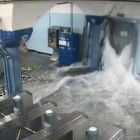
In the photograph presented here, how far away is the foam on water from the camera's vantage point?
13.3ft

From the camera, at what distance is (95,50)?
6438 millimetres

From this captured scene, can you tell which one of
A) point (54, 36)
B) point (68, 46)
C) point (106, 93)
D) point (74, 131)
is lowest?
point (106, 93)

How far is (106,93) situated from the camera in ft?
16.8

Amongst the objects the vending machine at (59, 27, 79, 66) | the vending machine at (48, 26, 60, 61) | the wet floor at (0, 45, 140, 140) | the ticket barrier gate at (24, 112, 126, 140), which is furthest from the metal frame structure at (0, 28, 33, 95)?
the vending machine at (48, 26, 60, 61)

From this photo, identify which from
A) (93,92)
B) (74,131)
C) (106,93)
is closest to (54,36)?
(93,92)

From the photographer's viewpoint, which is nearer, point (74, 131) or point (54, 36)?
point (74, 131)

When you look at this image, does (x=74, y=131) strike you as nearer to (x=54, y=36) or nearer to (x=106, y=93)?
(x=106, y=93)

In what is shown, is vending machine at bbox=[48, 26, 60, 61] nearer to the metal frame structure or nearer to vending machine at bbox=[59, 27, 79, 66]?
vending machine at bbox=[59, 27, 79, 66]

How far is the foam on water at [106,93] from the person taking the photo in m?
4.07

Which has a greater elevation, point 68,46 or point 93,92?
point 68,46

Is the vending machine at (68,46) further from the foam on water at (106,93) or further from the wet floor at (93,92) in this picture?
the foam on water at (106,93)

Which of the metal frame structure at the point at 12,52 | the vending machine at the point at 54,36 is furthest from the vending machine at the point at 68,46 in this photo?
the metal frame structure at the point at 12,52

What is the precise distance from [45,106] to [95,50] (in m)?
4.03

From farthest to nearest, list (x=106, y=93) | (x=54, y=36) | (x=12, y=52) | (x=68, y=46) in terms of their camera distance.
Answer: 1. (x=54, y=36)
2. (x=68, y=46)
3. (x=106, y=93)
4. (x=12, y=52)
